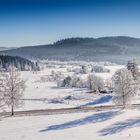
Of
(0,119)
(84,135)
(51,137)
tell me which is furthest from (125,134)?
(0,119)

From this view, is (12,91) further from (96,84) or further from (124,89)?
(96,84)

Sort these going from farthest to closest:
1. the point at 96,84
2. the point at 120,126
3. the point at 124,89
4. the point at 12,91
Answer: the point at 96,84, the point at 124,89, the point at 12,91, the point at 120,126

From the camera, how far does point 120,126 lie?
51938 millimetres

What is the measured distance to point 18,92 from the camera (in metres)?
65.8

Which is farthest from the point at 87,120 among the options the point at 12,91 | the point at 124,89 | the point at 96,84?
the point at 96,84

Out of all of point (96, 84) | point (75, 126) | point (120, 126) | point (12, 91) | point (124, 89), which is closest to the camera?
point (120, 126)

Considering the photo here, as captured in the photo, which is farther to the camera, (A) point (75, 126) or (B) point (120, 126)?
(A) point (75, 126)

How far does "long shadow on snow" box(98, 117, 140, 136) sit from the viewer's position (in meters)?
48.8

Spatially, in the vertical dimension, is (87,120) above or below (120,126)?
above

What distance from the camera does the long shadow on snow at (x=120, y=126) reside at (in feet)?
160

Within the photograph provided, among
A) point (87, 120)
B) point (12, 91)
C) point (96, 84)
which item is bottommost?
point (87, 120)

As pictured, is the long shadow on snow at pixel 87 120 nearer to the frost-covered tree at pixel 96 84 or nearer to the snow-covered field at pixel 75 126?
the snow-covered field at pixel 75 126

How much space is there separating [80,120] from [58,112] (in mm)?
11182

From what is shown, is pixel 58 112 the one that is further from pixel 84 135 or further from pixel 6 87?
pixel 84 135
